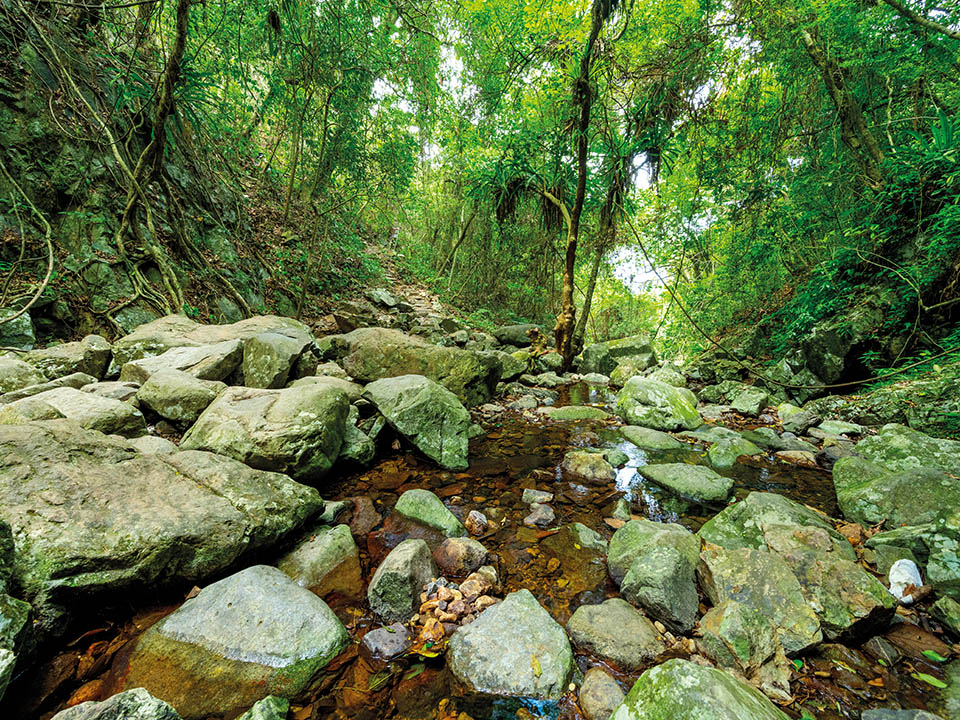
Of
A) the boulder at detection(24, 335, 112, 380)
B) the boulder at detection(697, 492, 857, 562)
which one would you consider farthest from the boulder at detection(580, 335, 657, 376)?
the boulder at detection(24, 335, 112, 380)

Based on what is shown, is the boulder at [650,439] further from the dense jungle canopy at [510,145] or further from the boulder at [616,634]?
the boulder at [616,634]

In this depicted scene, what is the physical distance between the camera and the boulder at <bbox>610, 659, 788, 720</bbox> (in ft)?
3.53

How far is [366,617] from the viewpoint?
1.73m

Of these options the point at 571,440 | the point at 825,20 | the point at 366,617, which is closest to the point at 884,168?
the point at 825,20

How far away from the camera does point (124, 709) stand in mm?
994

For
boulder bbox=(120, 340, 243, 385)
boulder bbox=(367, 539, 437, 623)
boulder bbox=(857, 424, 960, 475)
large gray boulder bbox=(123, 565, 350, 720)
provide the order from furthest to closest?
boulder bbox=(120, 340, 243, 385)
boulder bbox=(857, 424, 960, 475)
boulder bbox=(367, 539, 437, 623)
large gray boulder bbox=(123, 565, 350, 720)

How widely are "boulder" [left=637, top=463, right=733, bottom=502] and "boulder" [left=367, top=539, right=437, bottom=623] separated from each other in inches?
89.0

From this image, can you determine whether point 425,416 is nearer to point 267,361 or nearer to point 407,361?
point 407,361

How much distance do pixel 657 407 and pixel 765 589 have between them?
325 cm

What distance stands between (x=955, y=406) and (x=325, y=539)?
579 centimetres

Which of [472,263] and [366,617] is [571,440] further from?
[472,263]

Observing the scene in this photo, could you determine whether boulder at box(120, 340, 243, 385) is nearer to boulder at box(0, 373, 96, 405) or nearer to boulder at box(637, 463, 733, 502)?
boulder at box(0, 373, 96, 405)

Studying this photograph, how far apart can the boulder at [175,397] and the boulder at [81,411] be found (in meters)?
0.16

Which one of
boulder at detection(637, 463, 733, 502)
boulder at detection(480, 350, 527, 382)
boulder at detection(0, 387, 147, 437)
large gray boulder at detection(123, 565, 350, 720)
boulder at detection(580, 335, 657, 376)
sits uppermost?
boulder at detection(580, 335, 657, 376)
